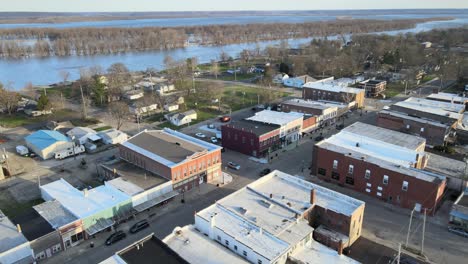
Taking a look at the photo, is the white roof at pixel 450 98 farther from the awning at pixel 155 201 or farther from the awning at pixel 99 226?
the awning at pixel 99 226

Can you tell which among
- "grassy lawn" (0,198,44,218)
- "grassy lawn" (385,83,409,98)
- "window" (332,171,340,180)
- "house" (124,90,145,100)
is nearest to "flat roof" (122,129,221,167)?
"grassy lawn" (0,198,44,218)

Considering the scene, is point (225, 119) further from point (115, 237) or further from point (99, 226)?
point (115, 237)

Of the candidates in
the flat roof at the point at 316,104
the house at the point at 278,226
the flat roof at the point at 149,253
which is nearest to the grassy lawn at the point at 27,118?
the flat roof at the point at 316,104

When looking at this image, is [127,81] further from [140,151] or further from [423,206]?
[423,206]

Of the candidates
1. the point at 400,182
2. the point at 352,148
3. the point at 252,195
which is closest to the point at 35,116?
the point at 252,195

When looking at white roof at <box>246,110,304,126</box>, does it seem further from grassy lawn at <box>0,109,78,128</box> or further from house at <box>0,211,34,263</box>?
grassy lawn at <box>0,109,78,128</box>
